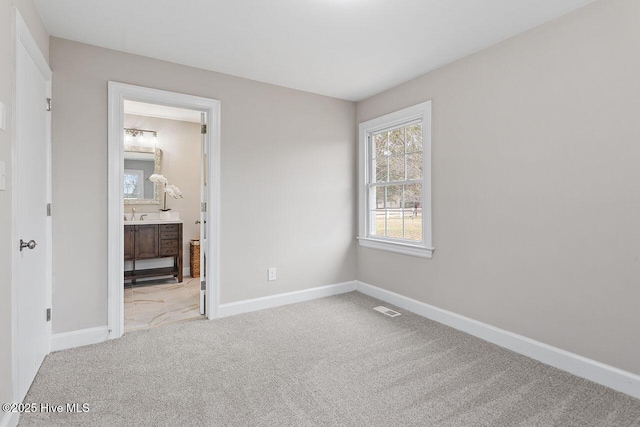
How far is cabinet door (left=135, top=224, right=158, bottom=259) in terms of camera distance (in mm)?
4383

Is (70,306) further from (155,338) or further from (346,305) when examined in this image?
(346,305)

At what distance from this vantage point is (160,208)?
5004 millimetres

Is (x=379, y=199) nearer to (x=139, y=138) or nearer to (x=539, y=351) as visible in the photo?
(x=539, y=351)

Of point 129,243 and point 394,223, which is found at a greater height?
point 394,223

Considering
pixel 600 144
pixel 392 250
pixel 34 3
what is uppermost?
pixel 34 3

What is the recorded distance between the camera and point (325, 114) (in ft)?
12.9

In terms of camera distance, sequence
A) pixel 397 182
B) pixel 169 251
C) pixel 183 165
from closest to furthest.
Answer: pixel 397 182
pixel 169 251
pixel 183 165

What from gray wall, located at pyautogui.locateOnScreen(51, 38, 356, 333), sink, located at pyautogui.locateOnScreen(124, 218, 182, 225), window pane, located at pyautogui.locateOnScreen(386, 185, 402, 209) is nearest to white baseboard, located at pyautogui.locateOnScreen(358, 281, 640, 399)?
window pane, located at pyautogui.locateOnScreen(386, 185, 402, 209)

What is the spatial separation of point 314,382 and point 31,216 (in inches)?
81.8

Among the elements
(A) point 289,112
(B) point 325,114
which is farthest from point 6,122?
(B) point 325,114

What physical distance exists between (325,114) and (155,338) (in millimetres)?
2909

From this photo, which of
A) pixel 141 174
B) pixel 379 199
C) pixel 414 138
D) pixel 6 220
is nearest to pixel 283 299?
pixel 379 199

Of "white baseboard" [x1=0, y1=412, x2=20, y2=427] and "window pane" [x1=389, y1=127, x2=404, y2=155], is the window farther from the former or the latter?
"white baseboard" [x1=0, y1=412, x2=20, y2=427]

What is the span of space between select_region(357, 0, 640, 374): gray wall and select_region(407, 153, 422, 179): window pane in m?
0.24
